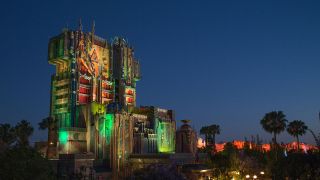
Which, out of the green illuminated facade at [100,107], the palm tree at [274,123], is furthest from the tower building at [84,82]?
the palm tree at [274,123]

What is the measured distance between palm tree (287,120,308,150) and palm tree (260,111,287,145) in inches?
212

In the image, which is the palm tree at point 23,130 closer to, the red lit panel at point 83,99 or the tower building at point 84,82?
the tower building at point 84,82

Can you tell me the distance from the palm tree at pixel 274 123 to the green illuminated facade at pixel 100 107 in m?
26.6

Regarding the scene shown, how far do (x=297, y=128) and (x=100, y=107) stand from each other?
142 feet

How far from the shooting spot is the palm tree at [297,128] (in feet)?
260

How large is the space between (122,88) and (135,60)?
12.8 m

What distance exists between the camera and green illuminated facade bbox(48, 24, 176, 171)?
3007 inches

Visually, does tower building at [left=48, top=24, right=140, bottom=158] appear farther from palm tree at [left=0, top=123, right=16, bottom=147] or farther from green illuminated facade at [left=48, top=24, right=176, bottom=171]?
palm tree at [left=0, top=123, right=16, bottom=147]

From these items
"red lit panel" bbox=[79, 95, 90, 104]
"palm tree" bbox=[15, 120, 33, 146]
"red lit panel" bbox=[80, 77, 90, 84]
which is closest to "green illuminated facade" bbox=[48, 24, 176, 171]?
"red lit panel" bbox=[79, 95, 90, 104]

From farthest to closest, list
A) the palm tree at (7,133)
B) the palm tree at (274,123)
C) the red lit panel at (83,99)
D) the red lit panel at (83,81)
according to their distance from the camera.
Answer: the red lit panel at (83,81) < the red lit panel at (83,99) < the palm tree at (274,123) < the palm tree at (7,133)

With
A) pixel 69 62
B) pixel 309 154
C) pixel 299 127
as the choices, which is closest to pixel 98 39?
pixel 69 62

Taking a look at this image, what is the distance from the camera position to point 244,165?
60.7 metres

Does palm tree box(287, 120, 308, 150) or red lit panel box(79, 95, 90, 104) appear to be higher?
red lit panel box(79, 95, 90, 104)

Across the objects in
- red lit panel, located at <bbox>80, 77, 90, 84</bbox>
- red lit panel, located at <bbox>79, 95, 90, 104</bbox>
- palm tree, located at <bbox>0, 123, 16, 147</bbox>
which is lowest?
palm tree, located at <bbox>0, 123, 16, 147</bbox>
